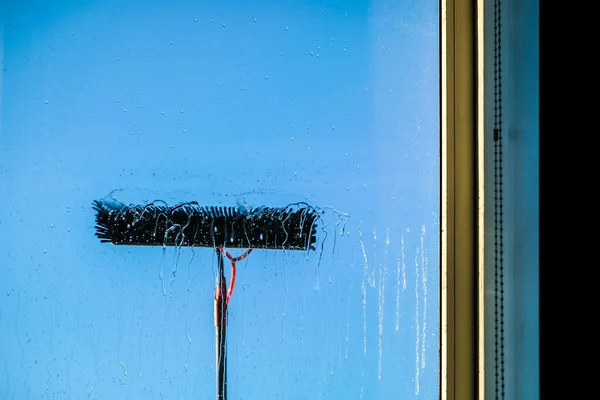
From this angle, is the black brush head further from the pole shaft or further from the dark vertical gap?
the dark vertical gap

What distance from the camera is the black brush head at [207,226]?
4.19 ft

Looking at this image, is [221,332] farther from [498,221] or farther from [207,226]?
[498,221]

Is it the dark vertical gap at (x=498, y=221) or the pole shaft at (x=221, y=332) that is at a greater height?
the dark vertical gap at (x=498, y=221)

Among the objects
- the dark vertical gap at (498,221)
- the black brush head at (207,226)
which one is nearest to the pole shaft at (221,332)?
the black brush head at (207,226)

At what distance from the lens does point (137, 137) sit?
3.71ft

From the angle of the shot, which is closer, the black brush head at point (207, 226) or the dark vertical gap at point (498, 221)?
the dark vertical gap at point (498, 221)

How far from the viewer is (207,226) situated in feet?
4.70

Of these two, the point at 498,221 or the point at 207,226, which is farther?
the point at 207,226

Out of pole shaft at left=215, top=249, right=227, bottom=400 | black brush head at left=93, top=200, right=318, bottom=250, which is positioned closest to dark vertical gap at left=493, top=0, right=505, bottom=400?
black brush head at left=93, top=200, right=318, bottom=250

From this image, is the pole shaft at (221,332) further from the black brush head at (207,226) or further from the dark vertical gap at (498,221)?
the dark vertical gap at (498,221)

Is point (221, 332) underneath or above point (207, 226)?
underneath

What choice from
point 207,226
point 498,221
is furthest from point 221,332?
point 498,221

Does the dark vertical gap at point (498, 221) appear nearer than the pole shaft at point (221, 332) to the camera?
Yes
